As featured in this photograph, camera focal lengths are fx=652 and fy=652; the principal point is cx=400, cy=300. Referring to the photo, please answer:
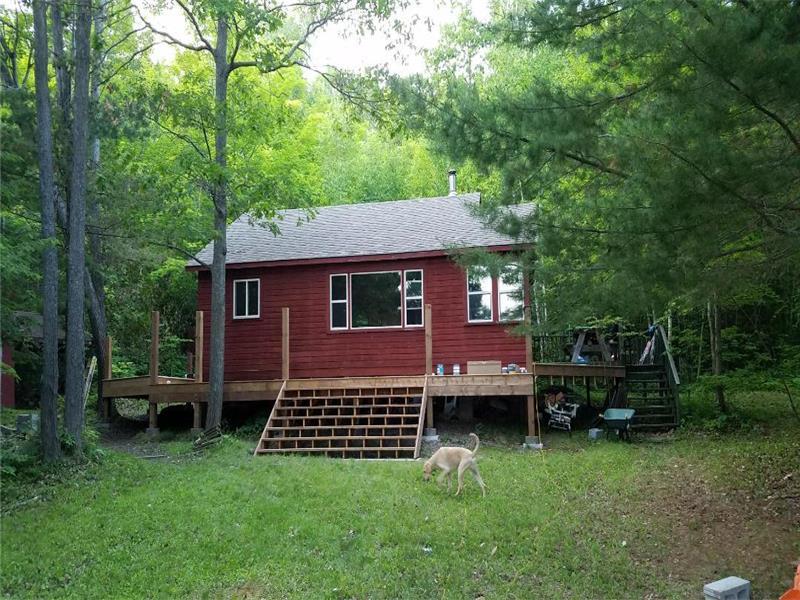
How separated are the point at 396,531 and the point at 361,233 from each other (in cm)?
910

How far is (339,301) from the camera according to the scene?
1380 cm

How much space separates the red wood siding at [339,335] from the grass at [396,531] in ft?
13.0

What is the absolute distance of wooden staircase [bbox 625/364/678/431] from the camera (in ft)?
40.7

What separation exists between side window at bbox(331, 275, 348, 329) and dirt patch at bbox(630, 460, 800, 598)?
7.12m

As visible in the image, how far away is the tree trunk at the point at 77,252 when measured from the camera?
919 cm

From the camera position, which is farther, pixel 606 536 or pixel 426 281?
pixel 426 281

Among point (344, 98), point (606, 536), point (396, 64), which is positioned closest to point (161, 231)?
point (344, 98)

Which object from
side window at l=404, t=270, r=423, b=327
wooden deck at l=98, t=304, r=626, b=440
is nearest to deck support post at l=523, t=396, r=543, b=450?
wooden deck at l=98, t=304, r=626, b=440

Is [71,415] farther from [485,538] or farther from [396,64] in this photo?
[396,64]

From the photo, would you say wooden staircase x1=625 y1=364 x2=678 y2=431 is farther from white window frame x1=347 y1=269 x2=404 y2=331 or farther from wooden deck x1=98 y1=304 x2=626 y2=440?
white window frame x1=347 y1=269 x2=404 y2=331

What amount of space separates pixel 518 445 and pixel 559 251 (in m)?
5.86

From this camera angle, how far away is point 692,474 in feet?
28.4

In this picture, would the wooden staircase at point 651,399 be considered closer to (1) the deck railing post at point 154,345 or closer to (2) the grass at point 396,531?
(2) the grass at point 396,531

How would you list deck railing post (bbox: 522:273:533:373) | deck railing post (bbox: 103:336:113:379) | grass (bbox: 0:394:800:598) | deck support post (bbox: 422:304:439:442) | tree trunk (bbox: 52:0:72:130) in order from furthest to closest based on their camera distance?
1. deck railing post (bbox: 103:336:113:379)
2. deck support post (bbox: 422:304:439:442)
3. tree trunk (bbox: 52:0:72:130)
4. deck railing post (bbox: 522:273:533:373)
5. grass (bbox: 0:394:800:598)
